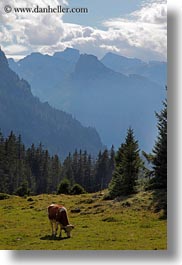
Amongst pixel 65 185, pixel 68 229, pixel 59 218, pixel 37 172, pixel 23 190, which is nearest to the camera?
pixel 68 229

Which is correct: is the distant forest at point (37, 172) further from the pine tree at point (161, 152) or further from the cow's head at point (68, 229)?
the cow's head at point (68, 229)

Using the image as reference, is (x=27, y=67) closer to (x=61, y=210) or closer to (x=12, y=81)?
(x=12, y=81)

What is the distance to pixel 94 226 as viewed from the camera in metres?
11.9

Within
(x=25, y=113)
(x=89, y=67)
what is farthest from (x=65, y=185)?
(x=89, y=67)

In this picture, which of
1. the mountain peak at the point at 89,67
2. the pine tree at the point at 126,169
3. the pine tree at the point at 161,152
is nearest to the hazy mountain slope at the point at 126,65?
the mountain peak at the point at 89,67

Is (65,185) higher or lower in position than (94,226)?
lower

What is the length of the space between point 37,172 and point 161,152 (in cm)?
1433

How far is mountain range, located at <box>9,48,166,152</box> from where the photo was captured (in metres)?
12.4

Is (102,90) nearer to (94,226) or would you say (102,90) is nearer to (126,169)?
(126,169)

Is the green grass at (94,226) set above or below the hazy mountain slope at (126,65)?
below

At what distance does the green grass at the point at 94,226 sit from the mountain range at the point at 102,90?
165 centimetres

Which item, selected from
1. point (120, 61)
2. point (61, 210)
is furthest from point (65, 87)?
point (61, 210)

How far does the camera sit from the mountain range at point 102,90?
40.8 feet

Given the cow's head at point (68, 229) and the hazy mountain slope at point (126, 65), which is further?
the hazy mountain slope at point (126, 65)
